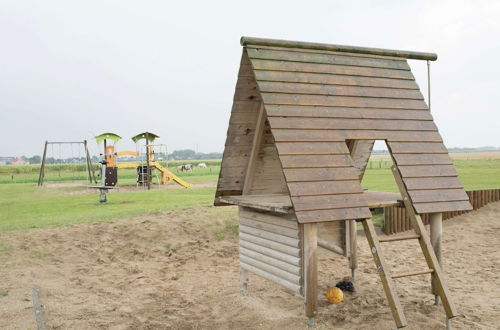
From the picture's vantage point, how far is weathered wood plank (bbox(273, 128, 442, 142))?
17.8 ft

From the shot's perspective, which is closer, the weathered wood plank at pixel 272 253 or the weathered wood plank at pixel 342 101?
the weathered wood plank at pixel 342 101

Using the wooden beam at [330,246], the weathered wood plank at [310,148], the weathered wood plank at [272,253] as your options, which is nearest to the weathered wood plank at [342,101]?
the weathered wood plank at [310,148]

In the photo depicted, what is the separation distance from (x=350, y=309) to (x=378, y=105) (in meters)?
3.04

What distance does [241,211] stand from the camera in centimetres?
722

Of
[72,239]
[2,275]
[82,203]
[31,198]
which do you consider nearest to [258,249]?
[2,275]

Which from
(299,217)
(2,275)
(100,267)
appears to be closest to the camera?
(299,217)

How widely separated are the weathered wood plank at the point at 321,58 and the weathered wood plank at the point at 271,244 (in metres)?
2.56

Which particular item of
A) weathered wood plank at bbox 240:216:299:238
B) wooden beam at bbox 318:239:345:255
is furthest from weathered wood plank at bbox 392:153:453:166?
wooden beam at bbox 318:239:345:255

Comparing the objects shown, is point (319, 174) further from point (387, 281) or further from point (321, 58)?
point (321, 58)

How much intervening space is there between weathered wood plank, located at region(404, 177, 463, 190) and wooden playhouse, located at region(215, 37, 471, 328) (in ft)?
0.05

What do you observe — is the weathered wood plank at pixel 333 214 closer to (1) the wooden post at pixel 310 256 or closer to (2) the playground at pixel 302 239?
(2) the playground at pixel 302 239

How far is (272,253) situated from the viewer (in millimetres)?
6355

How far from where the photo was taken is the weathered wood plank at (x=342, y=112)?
5.60 metres

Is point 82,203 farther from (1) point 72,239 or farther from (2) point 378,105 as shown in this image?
(2) point 378,105
